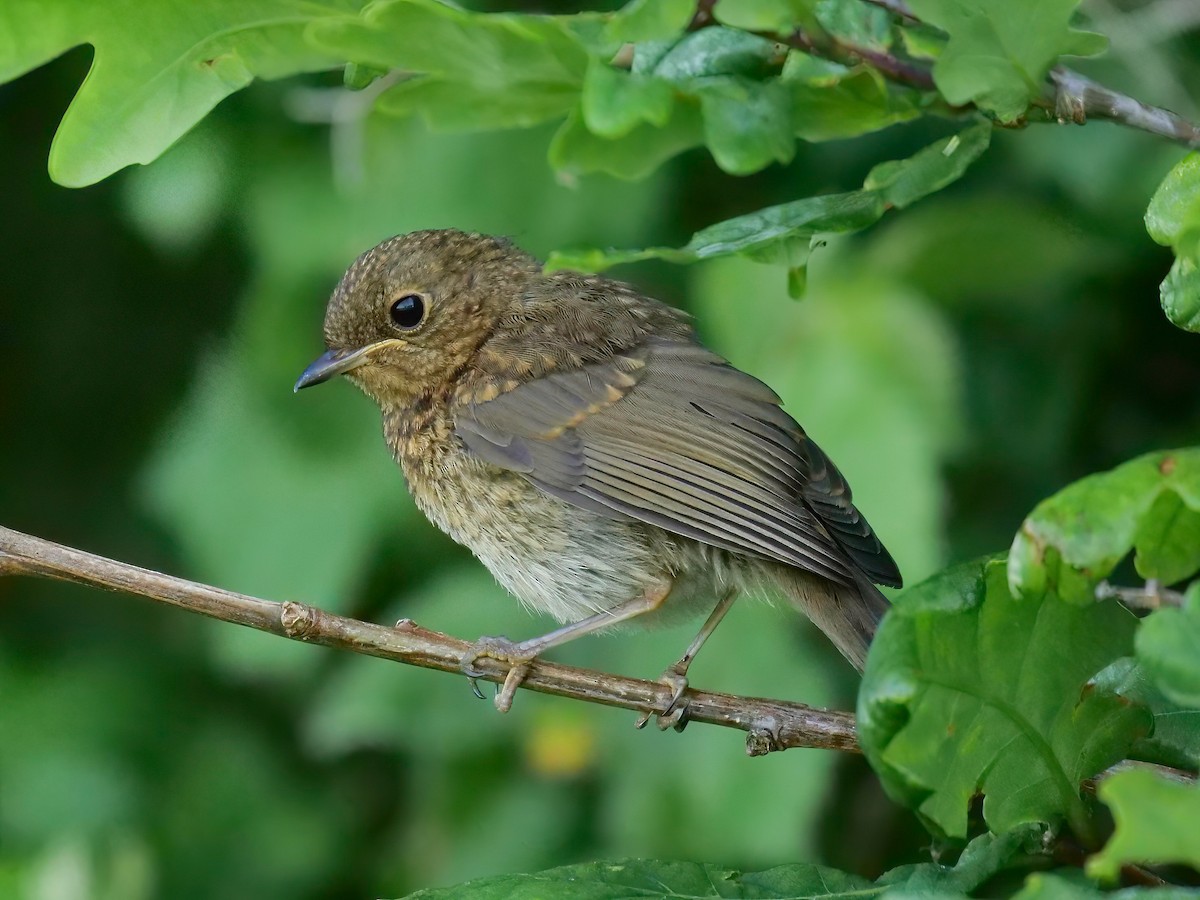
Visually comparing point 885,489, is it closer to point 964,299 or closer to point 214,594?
point 964,299

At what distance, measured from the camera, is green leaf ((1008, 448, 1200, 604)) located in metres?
1.49

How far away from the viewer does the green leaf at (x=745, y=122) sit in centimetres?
178

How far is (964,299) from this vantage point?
13.7 ft

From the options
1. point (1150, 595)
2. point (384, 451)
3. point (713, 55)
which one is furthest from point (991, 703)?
point (384, 451)

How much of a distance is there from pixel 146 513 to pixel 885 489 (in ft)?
7.75

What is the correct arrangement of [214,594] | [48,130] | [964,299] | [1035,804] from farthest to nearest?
1. [48,130]
2. [964,299]
3. [214,594]
4. [1035,804]

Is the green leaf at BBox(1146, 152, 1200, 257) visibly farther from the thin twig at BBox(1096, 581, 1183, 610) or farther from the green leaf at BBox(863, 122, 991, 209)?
the thin twig at BBox(1096, 581, 1183, 610)

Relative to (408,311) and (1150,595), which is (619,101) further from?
(408,311)

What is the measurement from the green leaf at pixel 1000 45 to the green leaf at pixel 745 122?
20 centimetres

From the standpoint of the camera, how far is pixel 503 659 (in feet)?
9.96

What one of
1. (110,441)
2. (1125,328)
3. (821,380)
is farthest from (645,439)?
(110,441)

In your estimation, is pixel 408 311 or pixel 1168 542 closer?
pixel 1168 542

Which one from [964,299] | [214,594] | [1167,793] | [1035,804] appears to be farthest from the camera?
[964,299]

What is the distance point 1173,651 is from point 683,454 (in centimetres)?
198
